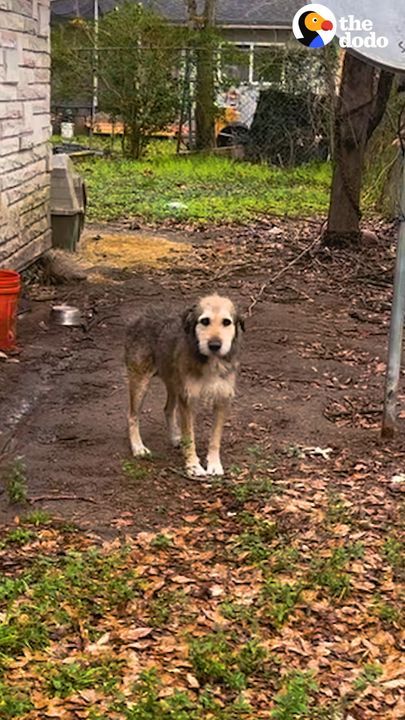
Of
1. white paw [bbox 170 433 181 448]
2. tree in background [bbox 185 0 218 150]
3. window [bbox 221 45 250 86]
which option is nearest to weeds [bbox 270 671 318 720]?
white paw [bbox 170 433 181 448]

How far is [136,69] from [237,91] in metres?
4.36

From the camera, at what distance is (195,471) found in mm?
5844

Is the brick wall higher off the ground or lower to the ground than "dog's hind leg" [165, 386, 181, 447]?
higher

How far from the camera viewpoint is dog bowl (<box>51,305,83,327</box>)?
31.3ft

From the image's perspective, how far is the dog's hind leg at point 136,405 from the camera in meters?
6.20

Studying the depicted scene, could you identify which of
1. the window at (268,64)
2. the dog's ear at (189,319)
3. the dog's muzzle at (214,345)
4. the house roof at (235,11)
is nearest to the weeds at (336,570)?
the dog's muzzle at (214,345)

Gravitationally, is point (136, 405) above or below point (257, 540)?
above

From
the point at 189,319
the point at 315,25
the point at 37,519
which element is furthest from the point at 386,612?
the point at 315,25

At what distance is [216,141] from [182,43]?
110 inches

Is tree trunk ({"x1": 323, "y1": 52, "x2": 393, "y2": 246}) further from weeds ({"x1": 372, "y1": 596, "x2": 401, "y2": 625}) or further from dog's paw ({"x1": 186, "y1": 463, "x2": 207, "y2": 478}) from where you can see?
weeds ({"x1": 372, "y1": 596, "x2": 401, "y2": 625})

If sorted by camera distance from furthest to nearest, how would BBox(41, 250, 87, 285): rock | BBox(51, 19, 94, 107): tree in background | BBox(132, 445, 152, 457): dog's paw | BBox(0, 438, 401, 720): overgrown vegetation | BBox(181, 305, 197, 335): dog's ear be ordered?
1. BBox(51, 19, 94, 107): tree in background
2. BBox(41, 250, 87, 285): rock
3. BBox(132, 445, 152, 457): dog's paw
4. BBox(181, 305, 197, 335): dog's ear
5. BBox(0, 438, 401, 720): overgrown vegetation

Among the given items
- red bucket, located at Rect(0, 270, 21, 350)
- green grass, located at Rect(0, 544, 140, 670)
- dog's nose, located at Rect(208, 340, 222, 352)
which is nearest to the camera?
green grass, located at Rect(0, 544, 140, 670)

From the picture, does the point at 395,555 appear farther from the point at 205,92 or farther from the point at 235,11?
the point at 235,11

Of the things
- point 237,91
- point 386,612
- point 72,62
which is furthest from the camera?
point 237,91
